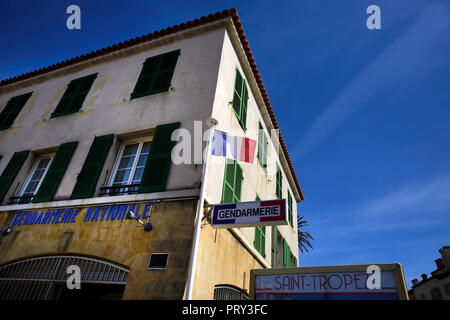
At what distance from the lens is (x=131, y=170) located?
23.8 feet

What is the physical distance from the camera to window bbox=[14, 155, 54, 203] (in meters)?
8.03

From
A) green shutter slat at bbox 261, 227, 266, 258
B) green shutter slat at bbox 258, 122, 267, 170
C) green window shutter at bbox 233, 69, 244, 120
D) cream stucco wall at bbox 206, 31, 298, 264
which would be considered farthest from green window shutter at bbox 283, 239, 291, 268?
green window shutter at bbox 233, 69, 244, 120

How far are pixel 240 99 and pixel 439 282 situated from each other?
3323cm

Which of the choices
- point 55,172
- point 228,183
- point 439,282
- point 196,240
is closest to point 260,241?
point 228,183

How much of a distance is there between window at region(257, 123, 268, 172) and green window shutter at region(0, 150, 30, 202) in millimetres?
8085

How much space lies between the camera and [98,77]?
10094mm

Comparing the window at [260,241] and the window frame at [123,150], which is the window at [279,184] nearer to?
the window at [260,241]

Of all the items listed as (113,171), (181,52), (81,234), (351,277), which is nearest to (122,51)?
(181,52)

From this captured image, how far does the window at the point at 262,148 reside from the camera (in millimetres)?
11184

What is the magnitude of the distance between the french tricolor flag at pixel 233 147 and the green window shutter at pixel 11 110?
9.09 m

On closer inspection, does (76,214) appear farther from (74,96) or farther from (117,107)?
(74,96)
